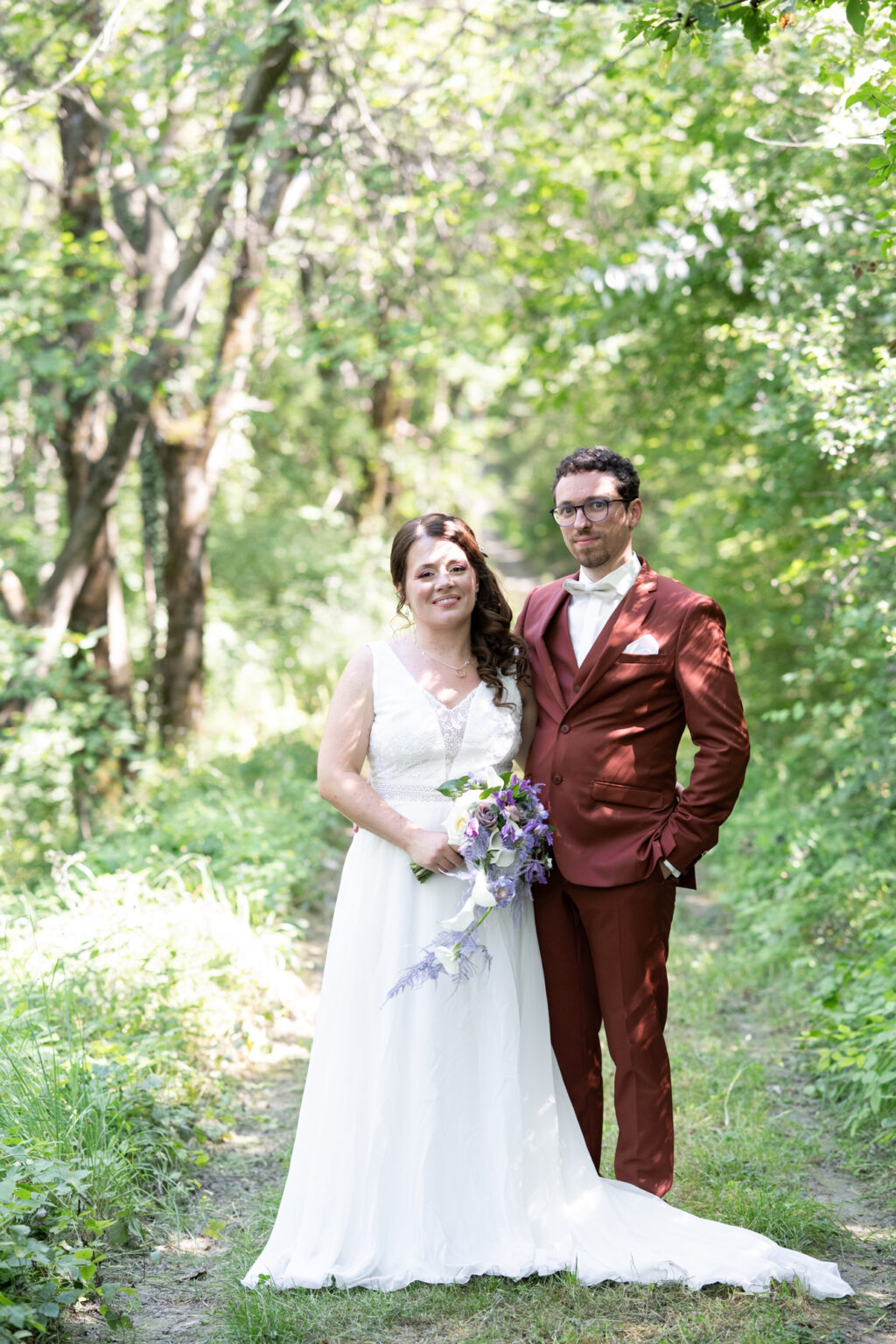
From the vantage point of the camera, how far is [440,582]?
3.56 meters

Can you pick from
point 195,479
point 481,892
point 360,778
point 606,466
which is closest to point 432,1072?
point 481,892

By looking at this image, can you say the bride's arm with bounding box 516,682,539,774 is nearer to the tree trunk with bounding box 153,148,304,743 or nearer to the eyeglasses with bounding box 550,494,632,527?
the eyeglasses with bounding box 550,494,632,527

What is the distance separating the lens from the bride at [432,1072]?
3.33 metres

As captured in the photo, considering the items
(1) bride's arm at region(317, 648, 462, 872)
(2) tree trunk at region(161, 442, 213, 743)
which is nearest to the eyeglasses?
(1) bride's arm at region(317, 648, 462, 872)

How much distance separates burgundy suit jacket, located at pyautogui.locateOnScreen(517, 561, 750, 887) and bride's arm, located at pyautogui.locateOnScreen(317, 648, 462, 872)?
410 mm

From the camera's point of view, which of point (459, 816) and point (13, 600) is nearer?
point (459, 816)

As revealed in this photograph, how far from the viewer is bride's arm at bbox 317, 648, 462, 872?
3.42 meters

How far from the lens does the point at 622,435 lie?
10.1m

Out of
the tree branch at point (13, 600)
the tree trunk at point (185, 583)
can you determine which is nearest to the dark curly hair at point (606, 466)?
the tree branch at point (13, 600)

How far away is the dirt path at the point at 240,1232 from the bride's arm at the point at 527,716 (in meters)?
1.79

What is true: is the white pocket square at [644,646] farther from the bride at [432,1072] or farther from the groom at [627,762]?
the bride at [432,1072]

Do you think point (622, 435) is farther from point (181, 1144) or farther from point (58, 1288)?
point (58, 1288)

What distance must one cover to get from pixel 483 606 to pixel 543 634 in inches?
8.4

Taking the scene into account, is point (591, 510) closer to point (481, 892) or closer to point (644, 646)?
point (644, 646)
